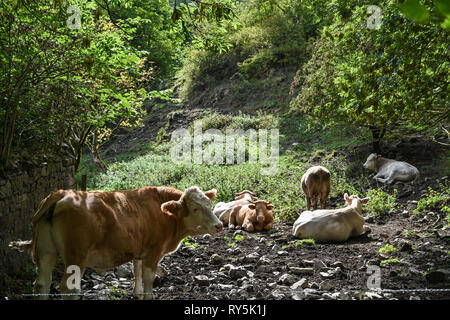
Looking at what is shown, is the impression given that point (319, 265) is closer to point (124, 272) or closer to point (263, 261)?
point (263, 261)

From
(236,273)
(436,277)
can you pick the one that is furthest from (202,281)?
(436,277)

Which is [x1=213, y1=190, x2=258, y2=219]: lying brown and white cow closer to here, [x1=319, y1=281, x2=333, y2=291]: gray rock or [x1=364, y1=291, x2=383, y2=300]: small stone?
[x1=319, y1=281, x2=333, y2=291]: gray rock

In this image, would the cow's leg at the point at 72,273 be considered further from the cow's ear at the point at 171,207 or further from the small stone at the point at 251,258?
the small stone at the point at 251,258

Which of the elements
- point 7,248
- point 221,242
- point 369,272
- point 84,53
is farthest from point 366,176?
point 7,248

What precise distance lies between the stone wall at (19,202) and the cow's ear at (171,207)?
2191 millimetres

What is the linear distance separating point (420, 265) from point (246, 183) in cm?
838

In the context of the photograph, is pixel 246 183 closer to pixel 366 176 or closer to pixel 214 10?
pixel 366 176

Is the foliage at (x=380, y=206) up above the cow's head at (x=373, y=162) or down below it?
below

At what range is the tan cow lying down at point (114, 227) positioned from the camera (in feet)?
10.8

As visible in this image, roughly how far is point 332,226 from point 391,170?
486cm

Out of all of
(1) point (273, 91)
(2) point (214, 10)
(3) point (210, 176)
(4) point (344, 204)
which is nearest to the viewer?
(2) point (214, 10)

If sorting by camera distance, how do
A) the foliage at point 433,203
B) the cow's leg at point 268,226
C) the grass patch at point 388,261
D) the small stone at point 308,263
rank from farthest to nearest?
1. the cow's leg at point 268,226
2. the foliage at point 433,203
3. the small stone at point 308,263
4. the grass patch at point 388,261

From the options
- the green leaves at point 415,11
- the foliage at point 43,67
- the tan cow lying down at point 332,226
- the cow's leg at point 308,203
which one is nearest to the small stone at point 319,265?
the tan cow lying down at point 332,226

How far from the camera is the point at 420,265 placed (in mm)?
5328
